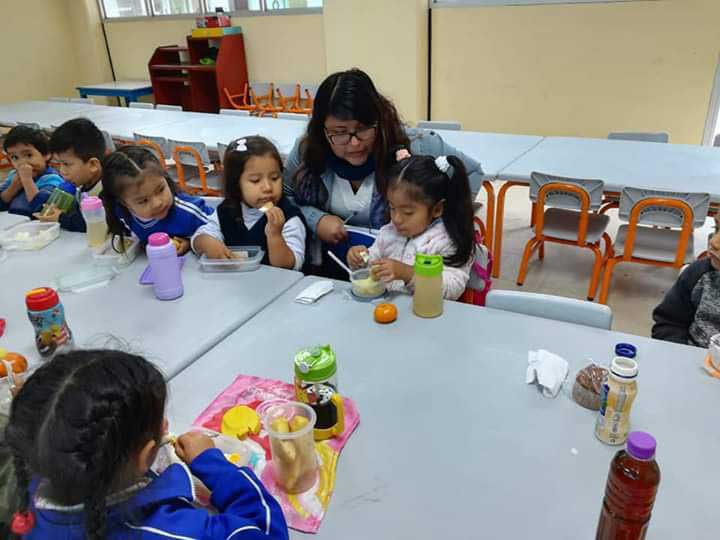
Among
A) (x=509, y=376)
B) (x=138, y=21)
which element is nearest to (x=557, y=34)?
(x=509, y=376)

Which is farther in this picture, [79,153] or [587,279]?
[587,279]

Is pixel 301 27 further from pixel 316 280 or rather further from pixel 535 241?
pixel 316 280

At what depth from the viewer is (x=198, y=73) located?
704 cm

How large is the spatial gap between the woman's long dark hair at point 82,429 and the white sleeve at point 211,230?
120 cm

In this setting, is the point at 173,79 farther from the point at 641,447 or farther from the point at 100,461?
the point at 641,447

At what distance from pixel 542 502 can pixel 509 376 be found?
1.17 ft

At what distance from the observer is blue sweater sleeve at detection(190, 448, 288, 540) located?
2.66 ft

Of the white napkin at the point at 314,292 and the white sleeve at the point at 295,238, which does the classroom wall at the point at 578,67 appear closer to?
the white sleeve at the point at 295,238

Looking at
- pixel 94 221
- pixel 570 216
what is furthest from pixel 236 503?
pixel 570 216

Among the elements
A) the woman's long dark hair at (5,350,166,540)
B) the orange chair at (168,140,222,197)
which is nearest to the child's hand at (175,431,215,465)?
the woman's long dark hair at (5,350,166,540)

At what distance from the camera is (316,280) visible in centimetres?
173

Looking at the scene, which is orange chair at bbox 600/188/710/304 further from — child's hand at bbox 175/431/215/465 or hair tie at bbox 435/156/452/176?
child's hand at bbox 175/431/215/465

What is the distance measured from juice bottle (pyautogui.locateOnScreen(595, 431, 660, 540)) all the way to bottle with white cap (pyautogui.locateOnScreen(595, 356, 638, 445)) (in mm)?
213

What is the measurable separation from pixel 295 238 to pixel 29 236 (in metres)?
1.12
